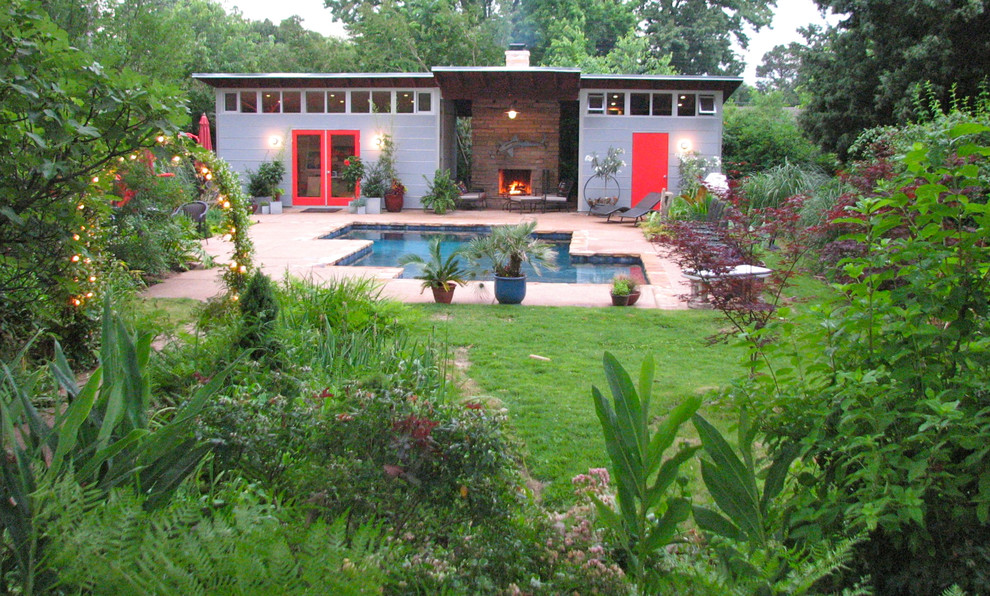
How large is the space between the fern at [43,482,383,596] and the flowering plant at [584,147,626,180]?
60.3 feet

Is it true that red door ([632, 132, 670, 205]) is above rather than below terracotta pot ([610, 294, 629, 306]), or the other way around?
above

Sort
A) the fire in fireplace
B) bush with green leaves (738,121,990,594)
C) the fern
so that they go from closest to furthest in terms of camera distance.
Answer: the fern < bush with green leaves (738,121,990,594) < the fire in fireplace

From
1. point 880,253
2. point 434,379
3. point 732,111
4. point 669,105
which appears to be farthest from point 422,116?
point 880,253

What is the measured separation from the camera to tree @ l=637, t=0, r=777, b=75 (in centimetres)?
3378

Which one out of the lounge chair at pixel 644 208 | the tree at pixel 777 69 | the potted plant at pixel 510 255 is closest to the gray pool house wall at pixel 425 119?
the lounge chair at pixel 644 208

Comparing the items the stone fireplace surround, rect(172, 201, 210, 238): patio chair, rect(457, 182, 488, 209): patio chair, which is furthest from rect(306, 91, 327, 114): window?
rect(172, 201, 210, 238): patio chair

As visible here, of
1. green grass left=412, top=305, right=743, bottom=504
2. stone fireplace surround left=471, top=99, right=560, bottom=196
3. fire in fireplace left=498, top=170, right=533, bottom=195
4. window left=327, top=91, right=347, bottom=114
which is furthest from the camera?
fire in fireplace left=498, top=170, right=533, bottom=195

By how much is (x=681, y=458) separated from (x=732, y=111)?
22795 mm

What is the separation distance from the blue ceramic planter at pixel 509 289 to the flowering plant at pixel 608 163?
1167cm

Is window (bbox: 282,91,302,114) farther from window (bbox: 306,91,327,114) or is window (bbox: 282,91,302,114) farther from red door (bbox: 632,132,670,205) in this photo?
Answer: red door (bbox: 632,132,670,205)

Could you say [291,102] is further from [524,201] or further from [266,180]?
[524,201]

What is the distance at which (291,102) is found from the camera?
2030cm

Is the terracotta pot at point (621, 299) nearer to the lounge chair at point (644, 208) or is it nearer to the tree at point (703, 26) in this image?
the lounge chair at point (644, 208)

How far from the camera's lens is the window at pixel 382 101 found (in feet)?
65.8
